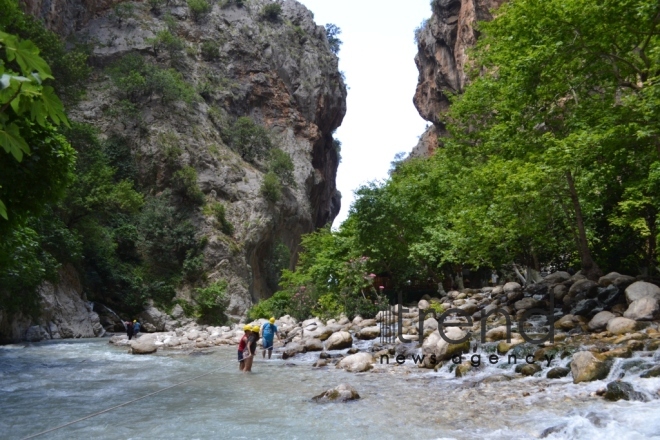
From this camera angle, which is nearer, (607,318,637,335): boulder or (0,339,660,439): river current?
(0,339,660,439): river current

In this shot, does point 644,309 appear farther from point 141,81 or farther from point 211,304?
point 141,81

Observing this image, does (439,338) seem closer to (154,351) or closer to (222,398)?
(222,398)

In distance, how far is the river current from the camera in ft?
20.2

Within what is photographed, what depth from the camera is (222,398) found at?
8.90m

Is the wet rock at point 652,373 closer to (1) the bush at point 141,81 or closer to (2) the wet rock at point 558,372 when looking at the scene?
(2) the wet rock at point 558,372

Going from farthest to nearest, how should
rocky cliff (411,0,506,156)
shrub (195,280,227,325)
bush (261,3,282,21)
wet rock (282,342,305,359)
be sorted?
bush (261,3,282,21) < rocky cliff (411,0,506,156) < shrub (195,280,227,325) < wet rock (282,342,305,359)

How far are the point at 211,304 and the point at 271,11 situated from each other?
34780 mm

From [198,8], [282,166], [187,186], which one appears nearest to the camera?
[187,186]

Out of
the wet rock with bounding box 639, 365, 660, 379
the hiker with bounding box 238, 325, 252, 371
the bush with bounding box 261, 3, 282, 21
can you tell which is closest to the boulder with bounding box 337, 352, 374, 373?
the hiker with bounding box 238, 325, 252, 371

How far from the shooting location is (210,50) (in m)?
46.1

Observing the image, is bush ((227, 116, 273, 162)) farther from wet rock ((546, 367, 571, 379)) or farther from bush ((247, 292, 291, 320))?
wet rock ((546, 367, 571, 379))

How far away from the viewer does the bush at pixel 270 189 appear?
38.2 meters

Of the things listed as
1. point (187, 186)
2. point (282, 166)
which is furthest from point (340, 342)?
point (282, 166)

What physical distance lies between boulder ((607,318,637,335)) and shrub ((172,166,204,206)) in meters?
28.2
